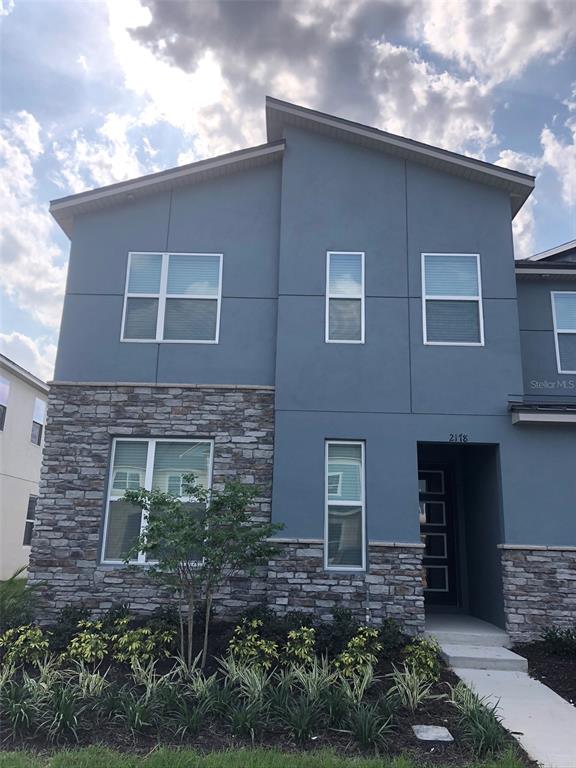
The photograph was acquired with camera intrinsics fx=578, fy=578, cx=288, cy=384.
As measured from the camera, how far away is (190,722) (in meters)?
4.76

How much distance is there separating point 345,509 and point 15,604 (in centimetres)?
450

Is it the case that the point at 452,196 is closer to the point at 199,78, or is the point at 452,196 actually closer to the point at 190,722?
the point at 199,78

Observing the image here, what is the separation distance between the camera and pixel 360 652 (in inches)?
252

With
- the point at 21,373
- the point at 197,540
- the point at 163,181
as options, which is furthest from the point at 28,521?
the point at 197,540

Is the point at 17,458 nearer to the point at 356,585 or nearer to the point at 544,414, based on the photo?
the point at 356,585

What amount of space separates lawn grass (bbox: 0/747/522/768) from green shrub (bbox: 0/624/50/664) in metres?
2.24

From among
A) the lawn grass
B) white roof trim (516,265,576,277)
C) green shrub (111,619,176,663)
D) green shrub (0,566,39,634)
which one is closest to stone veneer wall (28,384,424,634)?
green shrub (0,566,39,634)

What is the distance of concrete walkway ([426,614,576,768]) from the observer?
472 cm

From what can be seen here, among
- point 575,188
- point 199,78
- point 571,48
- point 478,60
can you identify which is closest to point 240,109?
point 199,78

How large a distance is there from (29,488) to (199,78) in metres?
13.7

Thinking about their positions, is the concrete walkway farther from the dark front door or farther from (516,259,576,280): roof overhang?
(516,259,576,280): roof overhang

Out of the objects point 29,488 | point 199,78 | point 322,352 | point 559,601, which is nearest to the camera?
point 559,601

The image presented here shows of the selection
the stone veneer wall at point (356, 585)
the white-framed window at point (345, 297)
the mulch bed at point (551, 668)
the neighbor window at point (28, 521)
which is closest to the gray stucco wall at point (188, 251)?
the white-framed window at point (345, 297)

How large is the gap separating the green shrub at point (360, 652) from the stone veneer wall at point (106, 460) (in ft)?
5.64
